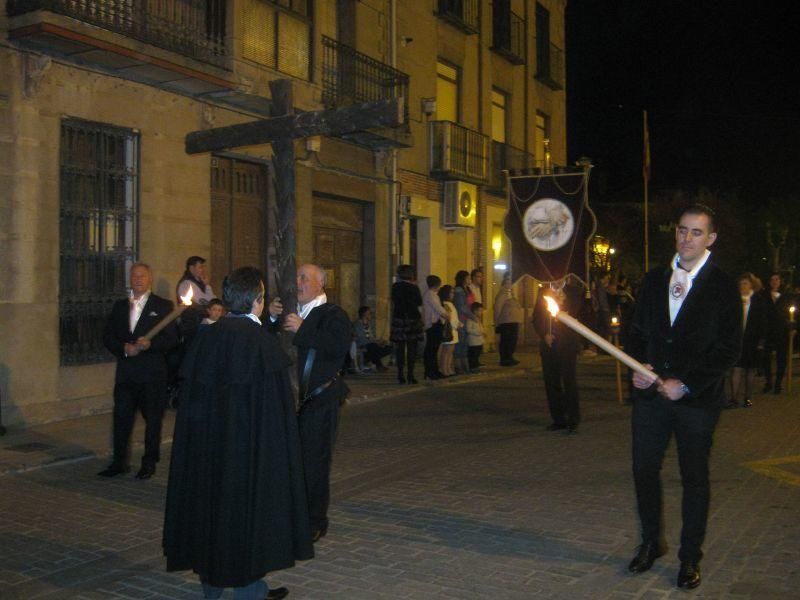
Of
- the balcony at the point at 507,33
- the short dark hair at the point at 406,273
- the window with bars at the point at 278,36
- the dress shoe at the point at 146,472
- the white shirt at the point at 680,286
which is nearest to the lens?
the white shirt at the point at 680,286

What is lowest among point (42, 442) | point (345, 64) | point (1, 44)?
point (42, 442)

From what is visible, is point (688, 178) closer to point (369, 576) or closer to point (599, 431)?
point (599, 431)

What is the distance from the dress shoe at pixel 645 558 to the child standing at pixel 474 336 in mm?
11180

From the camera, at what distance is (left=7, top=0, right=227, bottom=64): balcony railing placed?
10.7 metres

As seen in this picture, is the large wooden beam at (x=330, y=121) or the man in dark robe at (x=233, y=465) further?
the large wooden beam at (x=330, y=121)

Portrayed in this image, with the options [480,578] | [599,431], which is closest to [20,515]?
[480,578]

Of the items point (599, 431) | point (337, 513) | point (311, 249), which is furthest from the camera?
point (311, 249)

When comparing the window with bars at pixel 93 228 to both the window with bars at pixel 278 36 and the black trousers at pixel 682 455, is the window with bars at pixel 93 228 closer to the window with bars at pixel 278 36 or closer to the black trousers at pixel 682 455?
the window with bars at pixel 278 36

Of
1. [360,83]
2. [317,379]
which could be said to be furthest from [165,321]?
[360,83]

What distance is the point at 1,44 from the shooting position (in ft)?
34.7

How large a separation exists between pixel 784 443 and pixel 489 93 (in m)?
15.9

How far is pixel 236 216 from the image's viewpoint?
14.8m

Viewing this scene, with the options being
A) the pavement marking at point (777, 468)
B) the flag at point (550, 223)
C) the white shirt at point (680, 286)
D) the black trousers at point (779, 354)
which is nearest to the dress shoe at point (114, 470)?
the white shirt at point (680, 286)

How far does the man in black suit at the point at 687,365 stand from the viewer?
475cm
